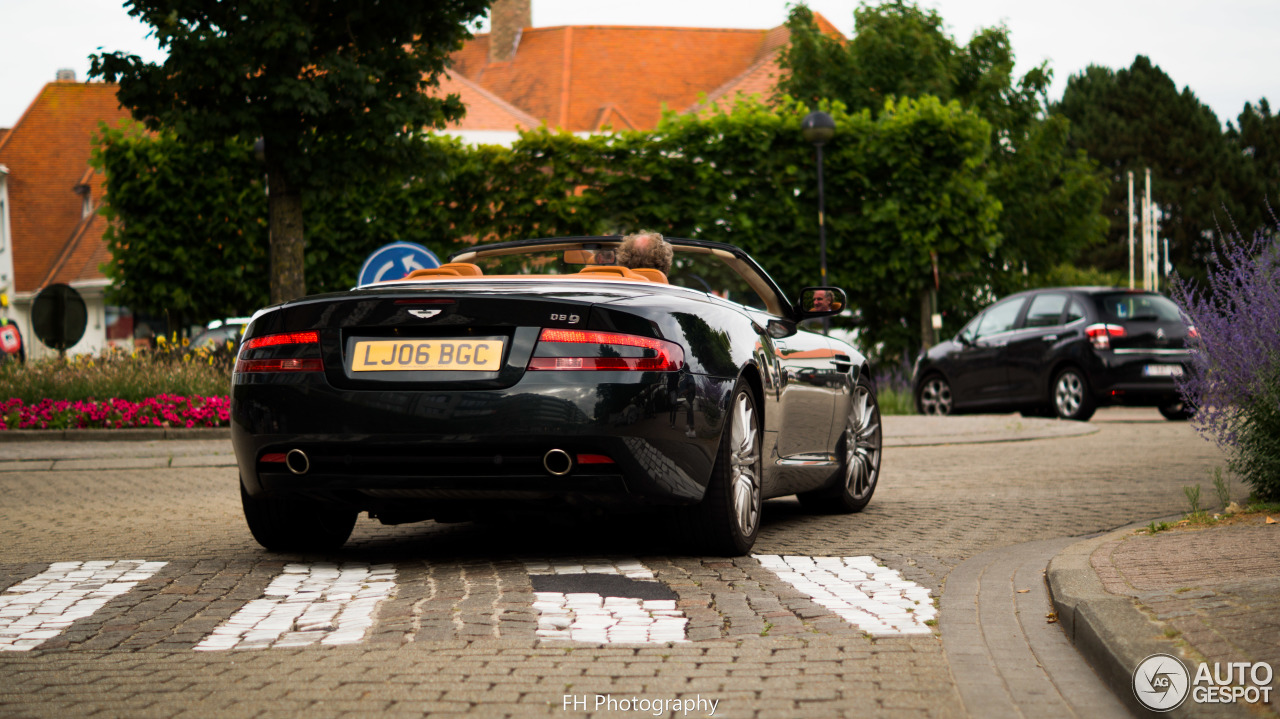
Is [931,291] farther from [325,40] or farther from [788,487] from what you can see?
[788,487]

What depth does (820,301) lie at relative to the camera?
762 cm

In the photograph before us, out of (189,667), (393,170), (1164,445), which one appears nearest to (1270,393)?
(189,667)

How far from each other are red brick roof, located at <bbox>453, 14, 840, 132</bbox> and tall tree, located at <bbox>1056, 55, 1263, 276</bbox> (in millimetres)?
23124

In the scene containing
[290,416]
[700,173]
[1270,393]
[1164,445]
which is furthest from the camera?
[700,173]

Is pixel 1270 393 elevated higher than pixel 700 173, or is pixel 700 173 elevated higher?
pixel 700 173

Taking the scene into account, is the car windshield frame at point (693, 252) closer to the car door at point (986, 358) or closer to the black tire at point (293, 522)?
the black tire at point (293, 522)

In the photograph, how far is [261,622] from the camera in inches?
189

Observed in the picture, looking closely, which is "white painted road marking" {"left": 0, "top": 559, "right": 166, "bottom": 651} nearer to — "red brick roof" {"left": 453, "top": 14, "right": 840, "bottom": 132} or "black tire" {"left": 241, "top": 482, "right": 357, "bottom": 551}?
"black tire" {"left": 241, "top": 482, "right": 357, "bottom": 551}

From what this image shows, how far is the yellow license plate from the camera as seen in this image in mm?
5465

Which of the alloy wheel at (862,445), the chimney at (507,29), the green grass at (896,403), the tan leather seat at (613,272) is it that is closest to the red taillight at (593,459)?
the tan leather seat at (613,272)

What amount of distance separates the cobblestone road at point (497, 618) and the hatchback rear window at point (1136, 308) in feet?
27.7

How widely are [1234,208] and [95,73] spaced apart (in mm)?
60657

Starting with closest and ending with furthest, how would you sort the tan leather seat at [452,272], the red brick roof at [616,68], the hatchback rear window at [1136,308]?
the tan leather seat at [452,272], the hatchback rear window at [1136,308], the red brick roof at [616,68]

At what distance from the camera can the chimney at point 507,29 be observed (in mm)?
60938
